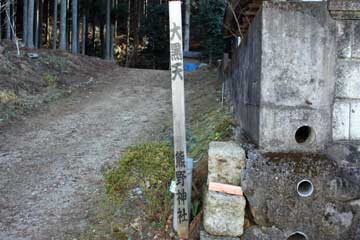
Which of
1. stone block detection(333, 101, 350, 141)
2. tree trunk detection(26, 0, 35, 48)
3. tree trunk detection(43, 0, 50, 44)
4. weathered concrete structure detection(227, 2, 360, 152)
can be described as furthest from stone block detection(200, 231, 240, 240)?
tree trunk detection(43, 0, 50, 44)

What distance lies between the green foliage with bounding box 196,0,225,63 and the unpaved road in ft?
20.0

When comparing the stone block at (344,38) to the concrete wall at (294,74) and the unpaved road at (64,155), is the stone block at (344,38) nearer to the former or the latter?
the concrete wall at (294,74)

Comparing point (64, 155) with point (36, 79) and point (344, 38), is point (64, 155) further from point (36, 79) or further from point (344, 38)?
point (36, 79)

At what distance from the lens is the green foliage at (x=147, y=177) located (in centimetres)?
345

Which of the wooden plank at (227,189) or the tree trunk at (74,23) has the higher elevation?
the tree trunk at (74,23)

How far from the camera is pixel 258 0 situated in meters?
5.23

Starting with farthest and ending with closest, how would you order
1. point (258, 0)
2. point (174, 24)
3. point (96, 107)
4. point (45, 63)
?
1. point (45, 63)
2. point (96, 107)
3. point (258, 0)
4. point (174, 24)

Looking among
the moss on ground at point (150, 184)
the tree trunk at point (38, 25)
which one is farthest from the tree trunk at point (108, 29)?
the moss on ground at point (150, 184)

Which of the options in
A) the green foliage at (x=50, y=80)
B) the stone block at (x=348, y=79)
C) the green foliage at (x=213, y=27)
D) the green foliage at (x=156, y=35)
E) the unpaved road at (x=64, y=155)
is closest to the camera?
the stone block at (x=348, y=79)

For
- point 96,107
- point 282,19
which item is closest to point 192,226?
point 282,19

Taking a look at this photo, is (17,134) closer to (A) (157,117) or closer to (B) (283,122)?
(A) (157,117)

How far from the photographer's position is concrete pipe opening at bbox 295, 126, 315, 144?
8.83ft

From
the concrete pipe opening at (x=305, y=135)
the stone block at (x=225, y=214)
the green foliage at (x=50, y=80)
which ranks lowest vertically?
the stone block at (x=225, y=214)

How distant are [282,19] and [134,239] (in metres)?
2.26
